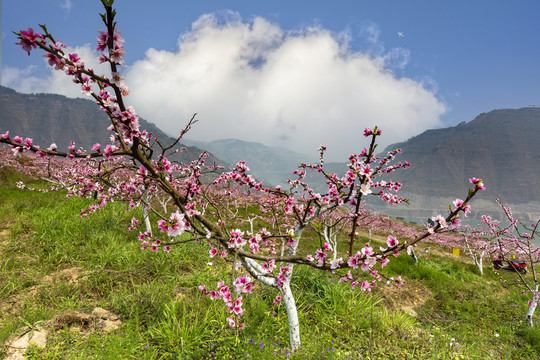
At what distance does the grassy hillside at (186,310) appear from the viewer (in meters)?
4.02

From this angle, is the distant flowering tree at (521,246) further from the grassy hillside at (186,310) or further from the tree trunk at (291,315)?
the tree trunk at (291,315)

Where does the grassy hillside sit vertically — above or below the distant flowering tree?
below

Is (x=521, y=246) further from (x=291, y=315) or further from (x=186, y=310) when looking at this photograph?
(x=186, y=310)

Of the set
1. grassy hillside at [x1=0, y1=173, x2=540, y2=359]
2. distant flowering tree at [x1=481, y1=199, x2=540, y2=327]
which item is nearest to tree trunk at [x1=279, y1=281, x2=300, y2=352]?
grassy hillside at [x1=0, y1=173, x2=540, y2=359]

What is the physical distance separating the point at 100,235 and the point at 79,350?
5166mm

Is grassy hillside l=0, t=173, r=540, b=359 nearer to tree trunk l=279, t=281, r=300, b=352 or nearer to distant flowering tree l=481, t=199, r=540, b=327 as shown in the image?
tree trunk l=279, t=281, r=300, b=352

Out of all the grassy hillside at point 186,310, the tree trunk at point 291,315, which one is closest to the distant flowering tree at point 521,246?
the grassy hillside at point 186,310

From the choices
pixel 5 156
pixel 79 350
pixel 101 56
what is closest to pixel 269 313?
pixel 79 350

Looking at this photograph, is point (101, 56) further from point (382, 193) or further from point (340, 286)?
point (340, 286)

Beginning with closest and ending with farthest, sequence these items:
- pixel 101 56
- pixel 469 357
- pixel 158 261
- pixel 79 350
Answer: pixel 101 56 → pixel 79 350 → pixel 469 357 → pixel 158 261

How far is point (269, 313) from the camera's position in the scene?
5.01 metres

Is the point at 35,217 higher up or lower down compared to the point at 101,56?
lower down

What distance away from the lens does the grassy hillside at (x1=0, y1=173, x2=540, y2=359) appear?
4023 millimetres

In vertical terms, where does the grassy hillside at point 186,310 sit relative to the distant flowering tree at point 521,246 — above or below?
below
